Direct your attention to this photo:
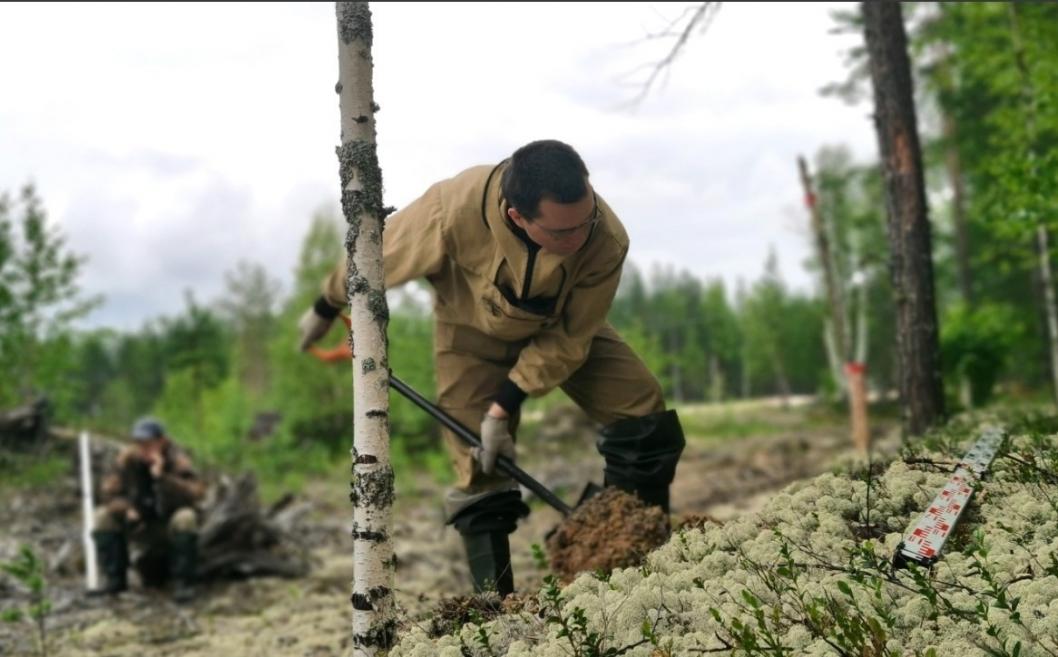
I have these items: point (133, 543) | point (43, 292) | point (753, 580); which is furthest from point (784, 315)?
point (753, 580)

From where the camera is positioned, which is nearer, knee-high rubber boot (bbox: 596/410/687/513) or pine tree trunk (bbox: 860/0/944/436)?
knee-high rubber boot (bbox: 596/410/687/513)

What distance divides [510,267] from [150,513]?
556 cm

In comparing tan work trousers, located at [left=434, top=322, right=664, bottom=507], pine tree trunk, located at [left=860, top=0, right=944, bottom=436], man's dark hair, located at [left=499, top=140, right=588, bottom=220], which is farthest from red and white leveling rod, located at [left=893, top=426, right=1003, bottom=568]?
pine tree trunk, located at [left=860, top=0, right=944, bottom=436]

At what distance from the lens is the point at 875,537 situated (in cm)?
321

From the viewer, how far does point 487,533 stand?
4.30 metres

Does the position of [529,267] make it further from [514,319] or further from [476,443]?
[476,443]

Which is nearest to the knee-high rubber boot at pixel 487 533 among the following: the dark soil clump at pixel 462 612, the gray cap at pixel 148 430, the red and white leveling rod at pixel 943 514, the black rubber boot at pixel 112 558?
the dark soil clump at pixel 462 612

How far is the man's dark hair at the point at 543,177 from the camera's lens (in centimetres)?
346

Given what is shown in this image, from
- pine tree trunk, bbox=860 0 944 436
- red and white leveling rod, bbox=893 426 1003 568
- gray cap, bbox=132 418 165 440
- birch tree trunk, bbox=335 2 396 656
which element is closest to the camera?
red and white leveling rod, bbox=893 426 1003 568

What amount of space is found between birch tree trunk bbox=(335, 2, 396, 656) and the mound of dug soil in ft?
3.27

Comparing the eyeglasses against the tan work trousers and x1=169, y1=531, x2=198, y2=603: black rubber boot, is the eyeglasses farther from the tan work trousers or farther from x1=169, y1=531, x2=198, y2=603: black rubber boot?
x1=169, y1=531, x2=198, y2=603: black rubber boot

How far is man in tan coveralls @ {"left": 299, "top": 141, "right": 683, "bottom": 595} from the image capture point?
363 centimetres

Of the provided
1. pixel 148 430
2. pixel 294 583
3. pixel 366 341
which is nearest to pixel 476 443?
pixel 366 341

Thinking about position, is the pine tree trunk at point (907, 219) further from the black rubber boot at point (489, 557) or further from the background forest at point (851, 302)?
the black rubber boot at point (489, 557)
